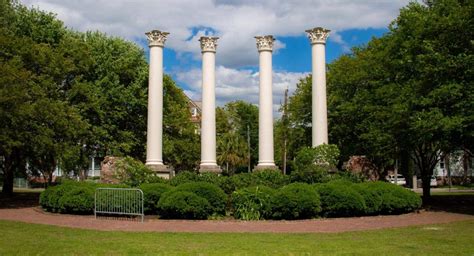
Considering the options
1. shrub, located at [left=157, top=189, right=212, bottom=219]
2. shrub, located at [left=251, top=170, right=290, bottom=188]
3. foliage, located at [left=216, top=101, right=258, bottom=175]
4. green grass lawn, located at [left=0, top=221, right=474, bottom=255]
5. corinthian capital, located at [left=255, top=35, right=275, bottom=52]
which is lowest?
green grass lawn, located at [left=0, top=221, right=474, bottom=255]

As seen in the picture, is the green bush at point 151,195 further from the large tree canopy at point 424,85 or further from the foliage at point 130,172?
the large tree canopy at point 424,85

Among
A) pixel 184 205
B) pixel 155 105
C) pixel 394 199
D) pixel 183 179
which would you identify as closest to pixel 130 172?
pixel 183 179

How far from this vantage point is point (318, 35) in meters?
32.9

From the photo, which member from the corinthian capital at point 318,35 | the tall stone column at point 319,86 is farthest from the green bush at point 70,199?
the corinthian capital at point 318,35

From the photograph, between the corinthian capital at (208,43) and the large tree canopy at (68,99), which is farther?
the corinthian capital at (208,43)

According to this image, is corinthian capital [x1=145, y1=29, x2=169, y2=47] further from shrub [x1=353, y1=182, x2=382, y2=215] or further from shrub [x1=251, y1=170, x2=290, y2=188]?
shrub [x1=353, y1=182, x2=382, y2=215]

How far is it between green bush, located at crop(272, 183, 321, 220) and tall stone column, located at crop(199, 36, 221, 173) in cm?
1245

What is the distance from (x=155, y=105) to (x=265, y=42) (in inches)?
330

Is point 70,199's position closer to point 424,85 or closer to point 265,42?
point 265,42

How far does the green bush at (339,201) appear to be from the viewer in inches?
848

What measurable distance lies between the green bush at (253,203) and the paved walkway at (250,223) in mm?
858

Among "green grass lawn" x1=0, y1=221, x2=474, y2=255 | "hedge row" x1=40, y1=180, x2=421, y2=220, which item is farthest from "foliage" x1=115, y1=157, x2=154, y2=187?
"green grass lawn" x1=0, y1=221, x2=474, y2=255

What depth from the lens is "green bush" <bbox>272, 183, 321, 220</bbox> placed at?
2086cm

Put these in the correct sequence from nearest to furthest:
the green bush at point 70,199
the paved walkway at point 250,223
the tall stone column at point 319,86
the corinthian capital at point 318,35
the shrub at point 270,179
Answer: the paved walkway at point 250,223 < the green bush at point 70,199 < the shrub at point 270,179 < the tall stone column at point 319,86 < the corinthian capital at point 318,35
